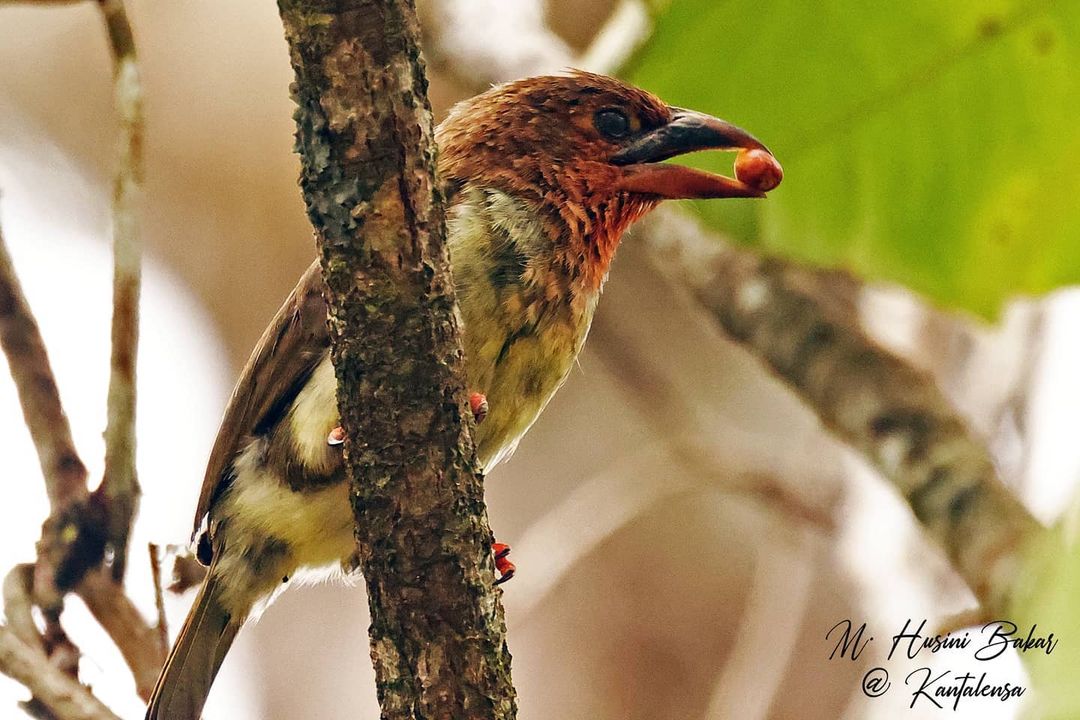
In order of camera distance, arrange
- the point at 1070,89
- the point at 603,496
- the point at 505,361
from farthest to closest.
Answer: the point at 603,496 < the point at 505,361 < the point at 1070,89

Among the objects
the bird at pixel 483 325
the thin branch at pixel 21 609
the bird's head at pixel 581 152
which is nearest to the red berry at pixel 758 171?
the bird at pixel 483 325

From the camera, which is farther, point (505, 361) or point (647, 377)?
point (647, 377)

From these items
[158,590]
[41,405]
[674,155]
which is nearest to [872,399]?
[674,155]

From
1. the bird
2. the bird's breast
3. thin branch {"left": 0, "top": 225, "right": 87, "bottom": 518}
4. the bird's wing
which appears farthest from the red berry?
thin branch {"left": 0, "top": 225, "right": 87, "bottom": 518}

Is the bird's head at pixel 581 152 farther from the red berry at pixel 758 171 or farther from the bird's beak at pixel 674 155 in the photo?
the red berry at pixel 758 171

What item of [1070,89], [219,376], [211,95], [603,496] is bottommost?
[1070,89]

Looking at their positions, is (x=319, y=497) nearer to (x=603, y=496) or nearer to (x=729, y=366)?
(x=603, y=496)

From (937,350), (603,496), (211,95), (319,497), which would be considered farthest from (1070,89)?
(211,95)
